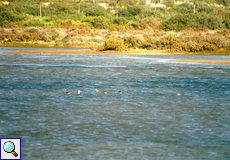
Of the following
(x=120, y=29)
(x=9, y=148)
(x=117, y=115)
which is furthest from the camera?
(x=120, y=29)

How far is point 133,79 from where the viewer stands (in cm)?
2308

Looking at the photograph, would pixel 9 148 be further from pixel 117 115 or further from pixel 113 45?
pixel 113 45

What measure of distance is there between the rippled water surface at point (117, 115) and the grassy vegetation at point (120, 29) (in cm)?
2095

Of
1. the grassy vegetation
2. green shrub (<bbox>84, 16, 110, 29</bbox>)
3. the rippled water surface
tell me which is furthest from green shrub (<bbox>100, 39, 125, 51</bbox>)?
green shrub (<bbox>84, 16, 110, 29</bbox>)

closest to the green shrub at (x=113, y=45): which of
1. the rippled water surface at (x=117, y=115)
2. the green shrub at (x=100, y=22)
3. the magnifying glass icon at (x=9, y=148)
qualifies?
the rippled water surface at (x=117, y=115)

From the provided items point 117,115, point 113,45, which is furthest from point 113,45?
point 117,115

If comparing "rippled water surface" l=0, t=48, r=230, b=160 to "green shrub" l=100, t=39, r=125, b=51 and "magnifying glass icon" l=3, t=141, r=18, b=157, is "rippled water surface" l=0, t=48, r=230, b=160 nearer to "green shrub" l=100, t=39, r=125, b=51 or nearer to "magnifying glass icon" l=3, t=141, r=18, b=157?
"magnifying glass icon" l=3, t=141, r=18, b=157

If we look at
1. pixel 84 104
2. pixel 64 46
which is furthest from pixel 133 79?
pixel 64 46

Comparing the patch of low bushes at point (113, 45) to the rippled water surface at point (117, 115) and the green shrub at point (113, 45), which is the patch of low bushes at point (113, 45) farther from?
the rippled water surface at point (117, 115)

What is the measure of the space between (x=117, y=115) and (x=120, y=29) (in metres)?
52.2

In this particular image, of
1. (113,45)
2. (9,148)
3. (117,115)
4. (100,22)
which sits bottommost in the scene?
(117,115)

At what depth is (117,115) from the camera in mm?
13523

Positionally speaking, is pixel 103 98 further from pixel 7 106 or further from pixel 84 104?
pixel 7 106

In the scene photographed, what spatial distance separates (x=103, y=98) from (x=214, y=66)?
15.1m
